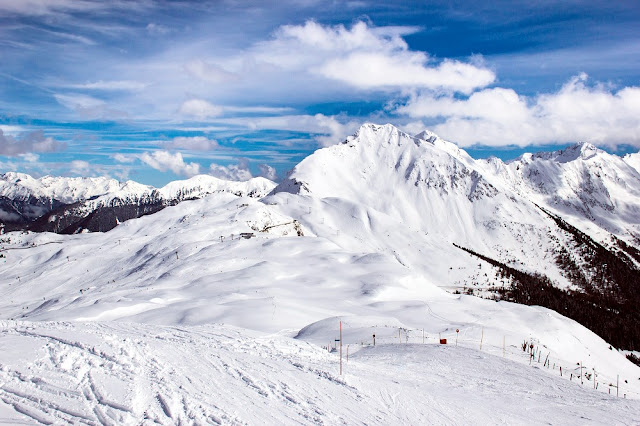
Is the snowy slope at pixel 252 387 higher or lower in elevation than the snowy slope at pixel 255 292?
higher

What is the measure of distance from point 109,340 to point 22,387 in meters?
5.65

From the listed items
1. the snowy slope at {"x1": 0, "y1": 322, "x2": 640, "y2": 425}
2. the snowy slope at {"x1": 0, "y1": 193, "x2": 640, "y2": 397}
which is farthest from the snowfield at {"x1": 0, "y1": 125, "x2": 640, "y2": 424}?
the snowy slope at {"x1": 0, "y1": 193, "x2": 640, "y2": 397}

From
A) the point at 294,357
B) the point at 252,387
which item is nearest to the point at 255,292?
the point at 294,357

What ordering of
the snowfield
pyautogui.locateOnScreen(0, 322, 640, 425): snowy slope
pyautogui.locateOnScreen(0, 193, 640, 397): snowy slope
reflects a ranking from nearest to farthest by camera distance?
1. pyautogui.locateOnScreen(0, 322, 640, 425): snowy slope
2. the snowfield
3. pyautogui.locateOnScreen(0, 193, 640, 397): snowy slope

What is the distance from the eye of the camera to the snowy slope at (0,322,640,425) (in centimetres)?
1153

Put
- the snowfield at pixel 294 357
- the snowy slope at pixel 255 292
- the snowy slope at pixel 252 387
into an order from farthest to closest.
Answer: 1. the snowy slope at pixel 255 292
2. the snowfield at pixel 294 357
3. the snowy slope at pixel 252 387

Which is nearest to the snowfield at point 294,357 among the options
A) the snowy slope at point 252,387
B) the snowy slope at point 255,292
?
the snowy slope at point 252,387

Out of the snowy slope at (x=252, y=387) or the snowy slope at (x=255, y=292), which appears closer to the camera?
the snowy slope at (x=252, y=387)

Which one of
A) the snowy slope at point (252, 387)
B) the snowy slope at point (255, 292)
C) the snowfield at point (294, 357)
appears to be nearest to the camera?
the snowy slope at point (252, 387)

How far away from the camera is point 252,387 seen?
14.1 meters

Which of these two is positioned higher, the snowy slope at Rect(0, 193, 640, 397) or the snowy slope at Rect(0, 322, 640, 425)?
the snowy slope at Rect(0, 322, 640, 425)

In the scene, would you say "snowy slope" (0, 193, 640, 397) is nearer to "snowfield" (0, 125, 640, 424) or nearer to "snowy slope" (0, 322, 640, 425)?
"snowfield" (0, 125, 640, 424)

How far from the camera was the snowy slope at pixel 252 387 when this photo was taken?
11.5 meters

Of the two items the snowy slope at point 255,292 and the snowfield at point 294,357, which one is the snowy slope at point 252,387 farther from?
the snowy slope at point 255,292
